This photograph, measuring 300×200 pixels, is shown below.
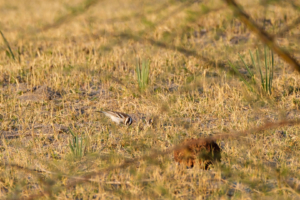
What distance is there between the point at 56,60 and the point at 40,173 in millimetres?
3997

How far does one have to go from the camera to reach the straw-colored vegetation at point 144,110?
3.01m

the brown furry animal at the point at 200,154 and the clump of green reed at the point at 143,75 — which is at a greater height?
the clump of green reed at the point at 143,75

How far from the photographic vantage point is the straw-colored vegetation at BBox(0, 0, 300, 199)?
301 cm

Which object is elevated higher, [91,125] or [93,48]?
[93,48]

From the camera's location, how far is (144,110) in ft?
18.3

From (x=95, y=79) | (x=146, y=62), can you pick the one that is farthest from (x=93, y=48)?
(x=146, y=62)

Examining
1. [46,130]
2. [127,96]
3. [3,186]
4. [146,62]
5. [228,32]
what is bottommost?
[3,186]

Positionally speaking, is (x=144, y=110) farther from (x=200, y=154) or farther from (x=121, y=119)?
(x=200, y=154)

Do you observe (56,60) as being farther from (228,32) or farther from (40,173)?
(40,173)

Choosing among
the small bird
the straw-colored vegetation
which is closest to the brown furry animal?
the straw-colored vegetation

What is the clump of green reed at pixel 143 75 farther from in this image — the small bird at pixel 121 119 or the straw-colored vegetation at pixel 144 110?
the small bird at pixel 121 119

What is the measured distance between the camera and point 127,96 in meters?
6.08

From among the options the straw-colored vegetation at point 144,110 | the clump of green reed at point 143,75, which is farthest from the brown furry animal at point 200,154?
the clump of green reed at point 143,75

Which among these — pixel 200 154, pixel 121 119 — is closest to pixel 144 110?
→ pixel 121 119
